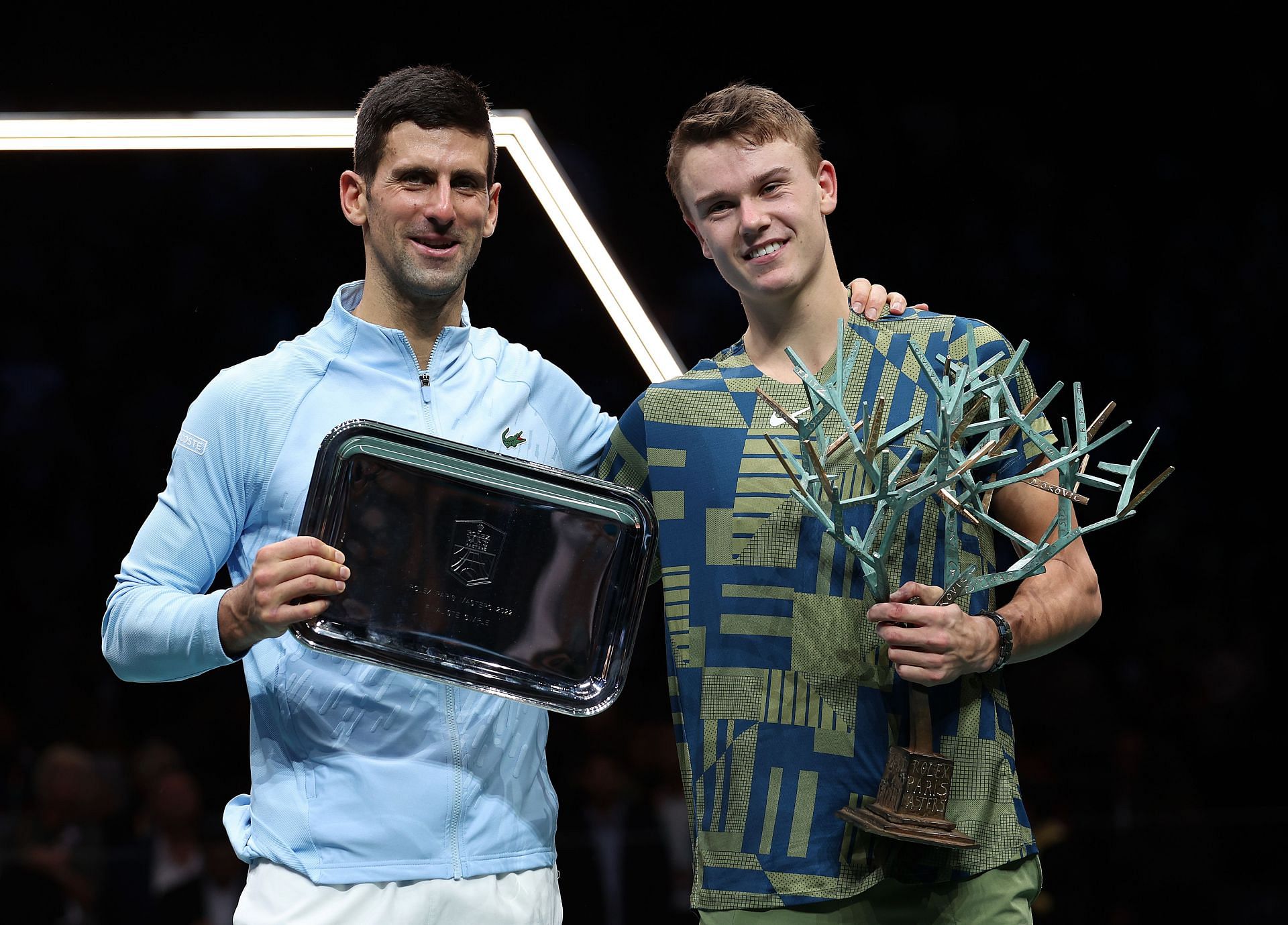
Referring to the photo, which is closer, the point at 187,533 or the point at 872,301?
the point at 187,533

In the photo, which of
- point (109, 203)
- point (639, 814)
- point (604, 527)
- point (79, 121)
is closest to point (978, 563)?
point (604, 527)

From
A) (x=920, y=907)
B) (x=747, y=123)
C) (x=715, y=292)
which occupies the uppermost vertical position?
(x=715, y=292)

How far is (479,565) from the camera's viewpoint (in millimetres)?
1722

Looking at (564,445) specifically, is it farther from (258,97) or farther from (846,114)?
(846,114)

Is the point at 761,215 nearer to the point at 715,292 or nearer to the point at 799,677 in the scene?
the point at 799,677

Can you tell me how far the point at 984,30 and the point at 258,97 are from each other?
87.6 inches

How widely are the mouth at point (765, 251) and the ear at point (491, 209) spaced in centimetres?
36

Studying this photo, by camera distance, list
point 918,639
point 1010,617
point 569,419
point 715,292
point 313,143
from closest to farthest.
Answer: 1. point 918,639
2. point 1010,617
3. point 569,419
4. point 313,143
5. point 715,292

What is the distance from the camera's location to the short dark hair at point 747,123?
1820 mm

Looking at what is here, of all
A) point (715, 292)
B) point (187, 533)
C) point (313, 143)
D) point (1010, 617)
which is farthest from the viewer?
point (715, 292)

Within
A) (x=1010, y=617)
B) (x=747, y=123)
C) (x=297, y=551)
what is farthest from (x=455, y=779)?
(x=747, y=123)

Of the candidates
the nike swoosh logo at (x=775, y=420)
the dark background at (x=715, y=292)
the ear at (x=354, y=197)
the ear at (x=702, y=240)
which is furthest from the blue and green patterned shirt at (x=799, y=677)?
the dark background at (x=715, y=292)

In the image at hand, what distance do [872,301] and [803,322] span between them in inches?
4.0

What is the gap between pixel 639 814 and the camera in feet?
12.8
